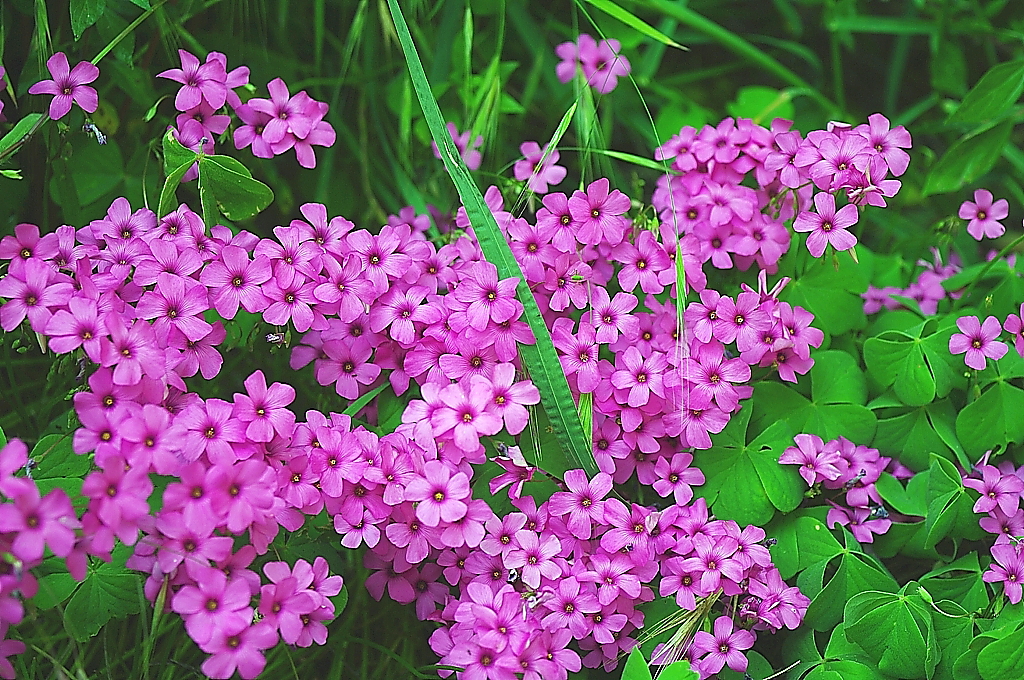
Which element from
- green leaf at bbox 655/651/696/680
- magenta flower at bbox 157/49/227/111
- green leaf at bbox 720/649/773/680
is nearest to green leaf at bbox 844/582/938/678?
green leaf at bbox 720/649/773/680

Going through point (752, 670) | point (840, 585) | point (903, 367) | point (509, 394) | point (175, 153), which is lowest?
point (752, 670)

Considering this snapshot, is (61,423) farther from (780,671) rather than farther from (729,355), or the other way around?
(780,671)

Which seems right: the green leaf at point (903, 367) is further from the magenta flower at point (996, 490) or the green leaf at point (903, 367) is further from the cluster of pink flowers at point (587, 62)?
the cluster of pink flowers at point (587, 62)

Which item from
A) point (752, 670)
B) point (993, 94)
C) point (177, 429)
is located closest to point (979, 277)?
point (993, 94)

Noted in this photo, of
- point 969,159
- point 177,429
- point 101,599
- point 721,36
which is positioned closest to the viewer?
point 177,429

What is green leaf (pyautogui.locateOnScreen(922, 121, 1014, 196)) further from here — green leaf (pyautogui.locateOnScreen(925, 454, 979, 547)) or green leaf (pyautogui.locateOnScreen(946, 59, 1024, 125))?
green leaf (pyautogui.locateOnScreen(925, 454, 979, 547))

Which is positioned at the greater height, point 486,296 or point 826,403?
point 486,296

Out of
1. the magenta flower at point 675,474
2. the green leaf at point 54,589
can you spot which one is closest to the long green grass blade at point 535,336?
the magenta flower at point 675,474

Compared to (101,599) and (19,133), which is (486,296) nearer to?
(101,599)
